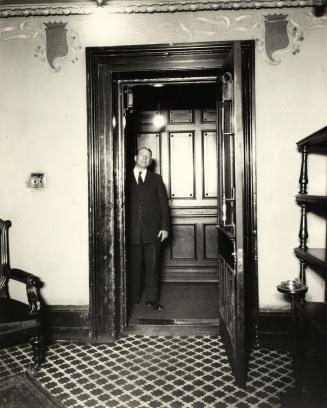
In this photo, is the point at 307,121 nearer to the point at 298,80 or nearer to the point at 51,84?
the point at 298,80

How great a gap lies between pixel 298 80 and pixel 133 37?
1.42 meters

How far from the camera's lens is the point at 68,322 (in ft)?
11.1

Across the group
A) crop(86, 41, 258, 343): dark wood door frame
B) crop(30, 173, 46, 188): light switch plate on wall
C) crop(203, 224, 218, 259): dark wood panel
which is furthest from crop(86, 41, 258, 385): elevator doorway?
crop(203, 224, 218, 259): dark wood panel

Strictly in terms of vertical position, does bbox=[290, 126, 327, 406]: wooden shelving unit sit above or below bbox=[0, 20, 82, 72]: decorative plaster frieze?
below

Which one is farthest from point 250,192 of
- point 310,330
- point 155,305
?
point 155,305

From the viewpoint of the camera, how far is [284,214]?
10.6 ft

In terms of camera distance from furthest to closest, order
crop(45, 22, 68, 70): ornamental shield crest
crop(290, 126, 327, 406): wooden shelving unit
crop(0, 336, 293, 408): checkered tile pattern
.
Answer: crop(45, 22, 68, 70): ornamental shield crest
crop(0, 336, 293, 408): checkered tile pattern
crop(290, 126, 327, 406): wooden shelving unit

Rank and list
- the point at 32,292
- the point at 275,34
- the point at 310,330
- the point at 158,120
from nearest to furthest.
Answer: the point at 310,330 → the point at 32,292 → the point at 275,34 → the point at 158,120

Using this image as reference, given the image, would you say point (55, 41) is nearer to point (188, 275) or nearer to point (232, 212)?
point (232, 212)

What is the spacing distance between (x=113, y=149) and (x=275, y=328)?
6.73 ft

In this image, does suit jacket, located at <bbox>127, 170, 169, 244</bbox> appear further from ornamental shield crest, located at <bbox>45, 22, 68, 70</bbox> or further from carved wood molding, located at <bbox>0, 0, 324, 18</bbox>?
carved wood molding, located at <bbox>0, 0, 324, 18</bbox>

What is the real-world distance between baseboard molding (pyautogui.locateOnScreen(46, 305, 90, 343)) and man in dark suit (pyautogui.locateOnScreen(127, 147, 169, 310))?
96 centimetres

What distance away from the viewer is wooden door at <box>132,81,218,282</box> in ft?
17.9

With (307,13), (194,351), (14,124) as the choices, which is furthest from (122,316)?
(307,13)
